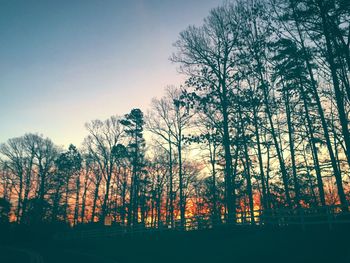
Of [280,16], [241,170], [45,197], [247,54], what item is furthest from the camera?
[45,197]

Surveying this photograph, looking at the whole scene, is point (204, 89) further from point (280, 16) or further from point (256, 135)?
point (280, 16)

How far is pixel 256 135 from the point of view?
20.2 metres

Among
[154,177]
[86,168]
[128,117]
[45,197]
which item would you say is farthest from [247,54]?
[45,197]

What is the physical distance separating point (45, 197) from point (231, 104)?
115 feet

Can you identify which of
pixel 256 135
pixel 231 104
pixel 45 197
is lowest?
pixel 45 197

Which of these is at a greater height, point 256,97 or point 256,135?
point 256,97

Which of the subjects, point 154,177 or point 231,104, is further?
point 154,177

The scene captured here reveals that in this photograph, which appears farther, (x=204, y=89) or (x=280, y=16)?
(x=204, y=89)

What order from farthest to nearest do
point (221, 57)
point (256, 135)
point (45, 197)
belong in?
point (45, 197)
point (256, 135)
point (221, 57)

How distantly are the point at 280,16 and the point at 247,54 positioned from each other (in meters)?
4.89

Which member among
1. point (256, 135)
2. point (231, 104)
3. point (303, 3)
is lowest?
point (256, 135)

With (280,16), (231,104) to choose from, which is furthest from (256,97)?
(280,16)

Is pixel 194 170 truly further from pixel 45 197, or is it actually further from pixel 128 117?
pixel 45 197

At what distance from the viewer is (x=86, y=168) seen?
140 ft
